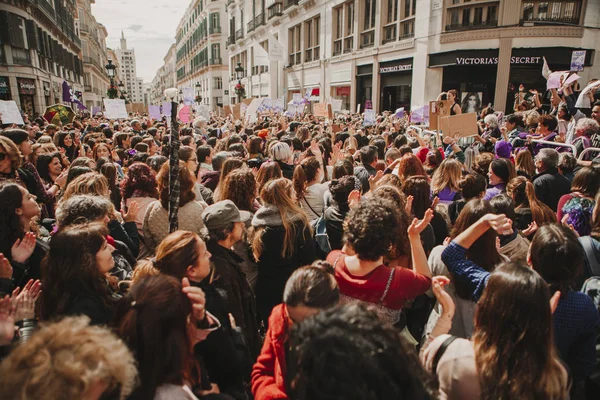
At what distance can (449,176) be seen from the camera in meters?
4.57

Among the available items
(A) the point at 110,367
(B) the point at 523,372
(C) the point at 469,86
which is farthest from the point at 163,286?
(C) the point at 469,86

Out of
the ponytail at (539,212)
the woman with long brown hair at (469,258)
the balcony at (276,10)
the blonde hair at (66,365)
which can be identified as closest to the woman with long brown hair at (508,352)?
the woman with long brown hair at (469,258)

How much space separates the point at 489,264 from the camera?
8.36 feet

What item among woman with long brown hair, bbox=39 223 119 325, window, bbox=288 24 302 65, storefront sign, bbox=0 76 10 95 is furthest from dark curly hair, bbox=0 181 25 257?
window, bbox=288 24 302 65

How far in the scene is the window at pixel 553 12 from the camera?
1513 centimetres

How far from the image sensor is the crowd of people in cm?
128

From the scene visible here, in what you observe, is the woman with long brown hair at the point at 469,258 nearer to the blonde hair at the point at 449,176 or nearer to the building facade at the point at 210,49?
the blonde hair at the point at 449,176

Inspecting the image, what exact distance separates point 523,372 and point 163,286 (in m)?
1.53

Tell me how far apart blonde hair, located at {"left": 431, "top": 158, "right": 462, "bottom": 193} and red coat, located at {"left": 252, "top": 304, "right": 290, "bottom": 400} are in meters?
3.15

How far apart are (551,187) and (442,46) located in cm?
1390

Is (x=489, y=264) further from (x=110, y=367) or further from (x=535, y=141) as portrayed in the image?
(x=535, y=141)

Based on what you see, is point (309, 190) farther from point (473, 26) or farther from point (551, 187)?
point (473, 26)

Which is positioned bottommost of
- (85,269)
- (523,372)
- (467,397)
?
(467,397)

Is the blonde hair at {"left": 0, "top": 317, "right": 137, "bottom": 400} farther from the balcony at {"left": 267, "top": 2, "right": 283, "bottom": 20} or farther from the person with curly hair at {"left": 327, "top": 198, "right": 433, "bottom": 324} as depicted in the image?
the balcony at {"left": 267, "top": 2, "right": 283, "bottom": 20}
